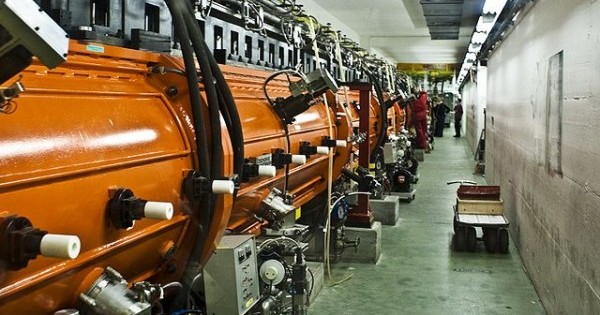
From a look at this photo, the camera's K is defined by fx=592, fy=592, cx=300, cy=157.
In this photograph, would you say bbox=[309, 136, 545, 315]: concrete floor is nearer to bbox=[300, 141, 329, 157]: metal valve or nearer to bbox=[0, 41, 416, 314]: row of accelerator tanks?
bbox=[300, 141, 329, 157]: metal valve

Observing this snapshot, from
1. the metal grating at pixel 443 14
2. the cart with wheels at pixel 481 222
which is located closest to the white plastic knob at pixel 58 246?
the cart with wheels at pixel 481 222

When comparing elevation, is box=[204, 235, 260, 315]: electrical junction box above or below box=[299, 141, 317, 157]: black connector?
below

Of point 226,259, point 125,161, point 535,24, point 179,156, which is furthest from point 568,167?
point 125,161

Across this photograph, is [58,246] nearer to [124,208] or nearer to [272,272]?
[124,208]

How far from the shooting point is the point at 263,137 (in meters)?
2.48

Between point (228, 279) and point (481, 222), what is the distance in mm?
3789

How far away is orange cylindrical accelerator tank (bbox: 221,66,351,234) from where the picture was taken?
2.39m

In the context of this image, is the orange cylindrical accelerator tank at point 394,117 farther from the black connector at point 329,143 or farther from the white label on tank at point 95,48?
the white label on tank at point 95,48

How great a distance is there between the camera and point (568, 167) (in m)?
3.30

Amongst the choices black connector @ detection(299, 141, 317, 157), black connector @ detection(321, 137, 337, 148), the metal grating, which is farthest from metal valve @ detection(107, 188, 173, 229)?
the metal grating

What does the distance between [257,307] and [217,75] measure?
98 centimetres

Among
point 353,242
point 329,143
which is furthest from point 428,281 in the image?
point 329,143

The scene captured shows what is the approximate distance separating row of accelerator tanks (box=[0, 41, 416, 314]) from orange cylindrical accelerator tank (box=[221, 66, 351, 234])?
130 millimetres

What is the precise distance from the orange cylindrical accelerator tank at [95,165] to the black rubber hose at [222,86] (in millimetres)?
32
